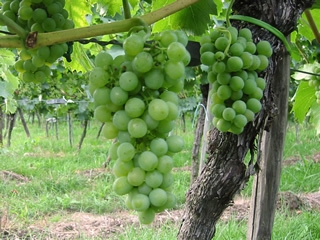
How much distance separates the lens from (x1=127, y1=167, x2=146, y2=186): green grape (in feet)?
1.92

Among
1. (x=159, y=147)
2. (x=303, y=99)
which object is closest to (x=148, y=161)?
(x=159, y=147)

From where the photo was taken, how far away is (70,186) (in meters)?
5.21

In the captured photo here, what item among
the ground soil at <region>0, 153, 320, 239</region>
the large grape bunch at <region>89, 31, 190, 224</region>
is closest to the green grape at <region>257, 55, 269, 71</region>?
the large grape bunch at <region>89, 31, 190, 224</region>

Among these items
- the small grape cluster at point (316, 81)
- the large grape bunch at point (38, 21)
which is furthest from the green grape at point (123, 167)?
the small grape cluster at point (316, 81)

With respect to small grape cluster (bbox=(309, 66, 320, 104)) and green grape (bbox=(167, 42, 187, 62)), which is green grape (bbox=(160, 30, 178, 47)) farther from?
small grape cluster (bbox=(309, 66, 320, 104))

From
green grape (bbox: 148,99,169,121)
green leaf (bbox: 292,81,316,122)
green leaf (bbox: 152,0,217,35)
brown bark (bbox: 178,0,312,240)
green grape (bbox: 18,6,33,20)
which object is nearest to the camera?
green grape (bbox: 148,99,169,121)

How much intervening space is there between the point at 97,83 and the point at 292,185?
15.2ft

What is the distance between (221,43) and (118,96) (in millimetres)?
461

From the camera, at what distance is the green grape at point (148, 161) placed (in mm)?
570

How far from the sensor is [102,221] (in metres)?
3.78

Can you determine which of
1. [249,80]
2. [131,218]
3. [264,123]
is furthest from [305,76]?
[131,218]

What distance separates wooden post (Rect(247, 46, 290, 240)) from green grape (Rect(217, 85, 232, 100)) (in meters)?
0.39

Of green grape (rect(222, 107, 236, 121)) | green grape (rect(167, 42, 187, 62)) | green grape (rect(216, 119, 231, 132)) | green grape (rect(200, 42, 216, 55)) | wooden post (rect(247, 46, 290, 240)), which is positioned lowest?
wooden post (rect(247, 46, 290, 240))

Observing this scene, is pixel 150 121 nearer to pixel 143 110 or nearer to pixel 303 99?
pixel 143 110
